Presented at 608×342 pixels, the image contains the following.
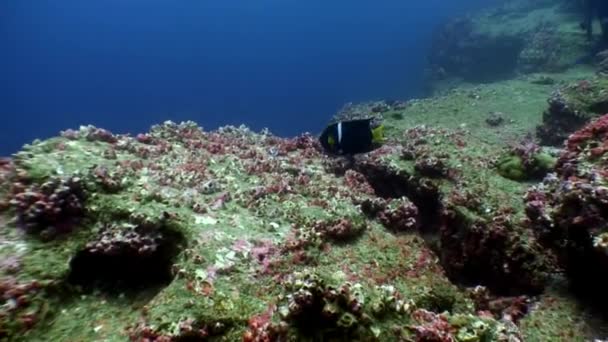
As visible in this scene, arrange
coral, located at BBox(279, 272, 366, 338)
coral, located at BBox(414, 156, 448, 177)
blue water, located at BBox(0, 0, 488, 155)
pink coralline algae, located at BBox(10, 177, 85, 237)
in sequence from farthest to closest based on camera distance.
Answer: blue water, located at BBox(0, 0, 488, 155), coral, located at BBox(414, 156, 448, 177), pink coralline algae, located at BBox(10, 177, 85, 237), coral, located at BBox(279, 272, 366, 338)

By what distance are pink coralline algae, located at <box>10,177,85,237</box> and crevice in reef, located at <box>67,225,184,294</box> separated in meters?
0.44

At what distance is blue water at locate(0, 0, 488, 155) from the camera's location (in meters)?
81.1

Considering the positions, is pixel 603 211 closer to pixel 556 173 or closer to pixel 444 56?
pixel 556 173

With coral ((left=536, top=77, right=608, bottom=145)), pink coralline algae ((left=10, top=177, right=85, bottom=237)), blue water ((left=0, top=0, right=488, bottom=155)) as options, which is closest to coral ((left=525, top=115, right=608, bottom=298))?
pink coralline algae ((left=10, top=177, right=85, bottom=237))

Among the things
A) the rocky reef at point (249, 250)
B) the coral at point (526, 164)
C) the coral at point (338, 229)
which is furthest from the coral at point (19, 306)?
the coral at point (526, 164)

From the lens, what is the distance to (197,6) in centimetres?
15850

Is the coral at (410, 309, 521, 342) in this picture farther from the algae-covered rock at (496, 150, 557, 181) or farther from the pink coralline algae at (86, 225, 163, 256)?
the algae-covered rock at (496, 150, 557, 181)

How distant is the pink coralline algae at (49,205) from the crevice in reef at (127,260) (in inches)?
17.3

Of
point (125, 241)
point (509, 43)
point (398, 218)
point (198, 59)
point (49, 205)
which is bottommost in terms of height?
point (398, 218)

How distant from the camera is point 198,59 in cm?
14712

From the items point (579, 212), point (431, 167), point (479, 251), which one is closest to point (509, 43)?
point (431, 167)

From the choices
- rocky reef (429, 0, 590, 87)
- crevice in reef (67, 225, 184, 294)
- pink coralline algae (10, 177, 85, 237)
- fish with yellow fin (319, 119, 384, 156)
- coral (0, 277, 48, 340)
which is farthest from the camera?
rocky reef (429, 0, 590, 87)

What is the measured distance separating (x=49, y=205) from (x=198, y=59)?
501 feet

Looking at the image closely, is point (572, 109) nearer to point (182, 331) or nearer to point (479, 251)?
point (479, 251)
